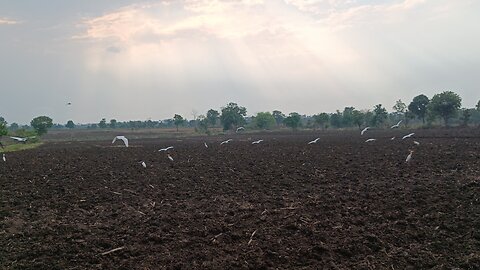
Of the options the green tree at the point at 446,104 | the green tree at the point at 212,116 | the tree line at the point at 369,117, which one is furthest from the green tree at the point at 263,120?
the green tree at the point at 446,104

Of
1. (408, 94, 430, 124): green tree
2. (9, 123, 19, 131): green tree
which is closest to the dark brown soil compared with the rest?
(408, 94, 430, 124): green tree

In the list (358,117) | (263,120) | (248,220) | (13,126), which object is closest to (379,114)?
(358,117)

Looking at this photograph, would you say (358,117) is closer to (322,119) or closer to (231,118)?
(322,119)

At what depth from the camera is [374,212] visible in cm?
1032

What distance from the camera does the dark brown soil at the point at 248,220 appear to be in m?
7.63

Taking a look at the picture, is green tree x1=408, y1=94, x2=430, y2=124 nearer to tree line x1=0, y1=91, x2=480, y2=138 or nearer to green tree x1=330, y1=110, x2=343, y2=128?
tree line x1=0, y1=91, x2=480, y2=138

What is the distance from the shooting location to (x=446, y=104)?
68.6 m

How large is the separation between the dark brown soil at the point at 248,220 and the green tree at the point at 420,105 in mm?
68335

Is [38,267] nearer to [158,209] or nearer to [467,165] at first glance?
[158,209]

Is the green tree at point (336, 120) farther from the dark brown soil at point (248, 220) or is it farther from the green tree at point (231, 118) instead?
the dark brown soil at point (248, 220)

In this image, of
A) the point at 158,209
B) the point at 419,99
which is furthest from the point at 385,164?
the point at 419,99

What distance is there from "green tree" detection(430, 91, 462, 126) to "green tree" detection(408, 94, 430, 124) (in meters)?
8.52

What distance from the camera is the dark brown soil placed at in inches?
301

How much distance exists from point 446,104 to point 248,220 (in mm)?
68928
